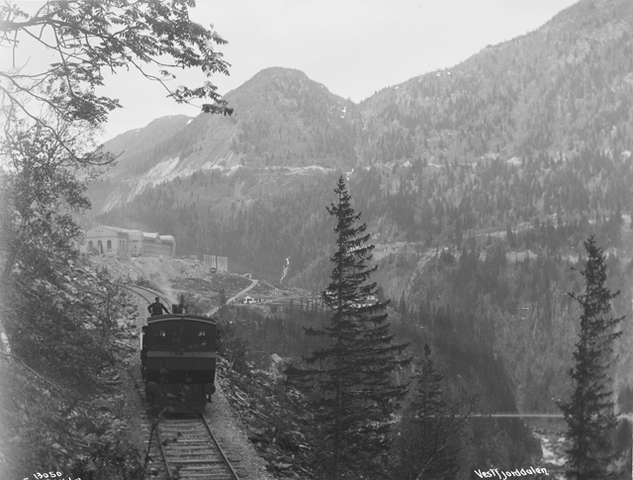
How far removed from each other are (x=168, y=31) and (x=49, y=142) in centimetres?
876

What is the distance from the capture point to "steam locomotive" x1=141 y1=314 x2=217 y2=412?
22.8 m

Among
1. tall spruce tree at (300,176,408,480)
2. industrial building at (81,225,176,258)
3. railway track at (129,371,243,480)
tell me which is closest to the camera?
railway track at (129,371,243,480)

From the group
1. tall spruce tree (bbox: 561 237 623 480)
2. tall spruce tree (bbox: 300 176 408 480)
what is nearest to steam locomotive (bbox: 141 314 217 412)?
tall spruce tree (bbox: 300 176 408 480)

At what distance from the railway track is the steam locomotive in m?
0.87

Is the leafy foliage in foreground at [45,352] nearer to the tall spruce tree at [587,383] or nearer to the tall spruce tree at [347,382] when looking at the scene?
the tall spruce tree at [347,382]

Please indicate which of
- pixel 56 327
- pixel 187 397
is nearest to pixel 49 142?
pixel 56 327

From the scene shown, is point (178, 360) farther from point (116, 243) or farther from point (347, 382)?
point (116, 243)

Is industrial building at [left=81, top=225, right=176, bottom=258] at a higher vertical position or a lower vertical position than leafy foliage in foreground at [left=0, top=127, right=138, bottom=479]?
lower

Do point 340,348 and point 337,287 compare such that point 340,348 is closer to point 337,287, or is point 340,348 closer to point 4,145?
point 337,287

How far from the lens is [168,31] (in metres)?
11.6

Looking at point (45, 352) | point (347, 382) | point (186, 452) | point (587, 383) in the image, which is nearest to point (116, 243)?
point (587, 383)

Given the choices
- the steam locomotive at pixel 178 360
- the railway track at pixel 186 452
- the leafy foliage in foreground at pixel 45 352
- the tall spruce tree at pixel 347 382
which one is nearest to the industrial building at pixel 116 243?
the tall spruce tree at pixel 347 382

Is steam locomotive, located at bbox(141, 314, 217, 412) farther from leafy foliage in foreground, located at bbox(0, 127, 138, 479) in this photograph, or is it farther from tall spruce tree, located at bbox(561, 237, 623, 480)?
tall spruce tree, located at bbox(561, 237, 623, 480)

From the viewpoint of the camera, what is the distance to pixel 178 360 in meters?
22.9
